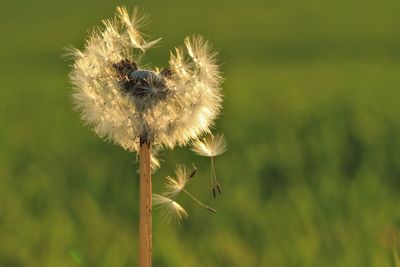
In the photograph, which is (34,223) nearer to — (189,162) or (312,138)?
(189,162)

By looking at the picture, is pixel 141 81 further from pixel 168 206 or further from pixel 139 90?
pixel 168 206

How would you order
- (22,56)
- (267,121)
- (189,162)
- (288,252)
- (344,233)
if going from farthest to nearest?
(22,56) < (267,121) < (189,162) < (344,233) < (288,252)

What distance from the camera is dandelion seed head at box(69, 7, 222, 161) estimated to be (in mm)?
1938

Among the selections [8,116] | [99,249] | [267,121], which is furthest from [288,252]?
[8,116]

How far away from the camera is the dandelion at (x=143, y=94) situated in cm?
190

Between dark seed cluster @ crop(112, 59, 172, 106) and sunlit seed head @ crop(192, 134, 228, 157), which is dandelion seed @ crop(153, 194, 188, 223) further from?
dark seed cluster @ crop(112, 59, 172, 106)

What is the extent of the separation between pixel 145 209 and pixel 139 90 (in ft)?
0.91

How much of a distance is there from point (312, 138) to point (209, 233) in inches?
76.6

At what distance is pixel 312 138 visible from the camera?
18.0ft

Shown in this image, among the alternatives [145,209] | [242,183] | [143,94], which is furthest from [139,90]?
[242,183]

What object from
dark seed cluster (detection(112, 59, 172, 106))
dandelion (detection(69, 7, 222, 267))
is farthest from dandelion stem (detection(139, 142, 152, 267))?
dark seed cluster (detection(112, 59, 172, 106))

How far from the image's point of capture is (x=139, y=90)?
1.91 meters

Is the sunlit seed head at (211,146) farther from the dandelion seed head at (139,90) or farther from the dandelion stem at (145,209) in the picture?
the dandelion stem at (145,209)

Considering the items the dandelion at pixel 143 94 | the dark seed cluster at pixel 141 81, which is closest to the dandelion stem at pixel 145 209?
the dandelion at pixel 143 94
